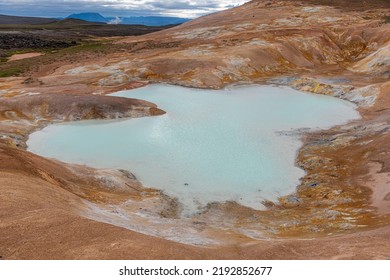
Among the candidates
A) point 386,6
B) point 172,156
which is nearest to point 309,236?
point 172,156

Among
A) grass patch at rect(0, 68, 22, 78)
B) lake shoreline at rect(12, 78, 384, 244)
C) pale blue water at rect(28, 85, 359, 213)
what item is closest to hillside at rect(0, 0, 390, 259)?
lake shoreline at rect(12, 78, 384, 244)

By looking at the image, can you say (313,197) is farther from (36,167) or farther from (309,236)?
(36,167)

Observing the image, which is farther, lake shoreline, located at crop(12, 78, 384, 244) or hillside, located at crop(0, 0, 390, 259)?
lake shoreline, located at crop(12, 78, 384, 244)

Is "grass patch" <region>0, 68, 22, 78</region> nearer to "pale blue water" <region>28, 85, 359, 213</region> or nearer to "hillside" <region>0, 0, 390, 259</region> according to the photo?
"hillside" <region>0, 0, 390, 259</region>

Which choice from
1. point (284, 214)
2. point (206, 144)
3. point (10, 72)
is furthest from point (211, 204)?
point (10, 72)

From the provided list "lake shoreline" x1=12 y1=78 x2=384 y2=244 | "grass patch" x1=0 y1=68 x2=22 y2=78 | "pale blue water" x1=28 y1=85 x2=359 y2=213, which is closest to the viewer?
"lake shoreline" x1=12 y1=78 x2=384 y2=244

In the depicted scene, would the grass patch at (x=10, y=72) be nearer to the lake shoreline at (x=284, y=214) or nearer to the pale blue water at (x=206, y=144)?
the pale blue water at (x=206, y=144)
